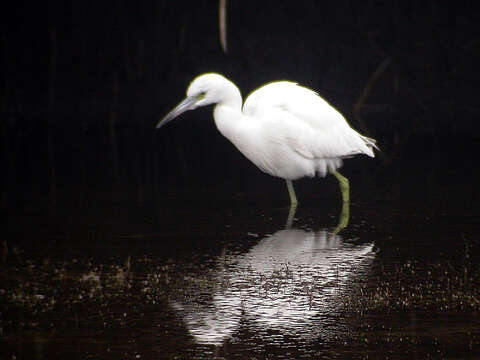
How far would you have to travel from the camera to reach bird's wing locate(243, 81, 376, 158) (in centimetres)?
881

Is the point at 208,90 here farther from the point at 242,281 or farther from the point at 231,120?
the point at 242,281

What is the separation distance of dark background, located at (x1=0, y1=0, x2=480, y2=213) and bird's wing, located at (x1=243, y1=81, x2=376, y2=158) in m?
5.97

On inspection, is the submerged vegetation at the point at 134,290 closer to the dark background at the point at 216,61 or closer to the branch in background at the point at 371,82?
the dark background at the point at 216,61

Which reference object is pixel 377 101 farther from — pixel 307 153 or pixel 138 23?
pixel 307 153

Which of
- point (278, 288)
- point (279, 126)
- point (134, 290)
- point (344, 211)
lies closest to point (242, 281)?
point (278, 288)

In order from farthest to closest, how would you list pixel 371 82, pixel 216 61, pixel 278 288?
pixel 216 61, pixel 371 82, pixel 278 288

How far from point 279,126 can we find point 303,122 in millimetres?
327

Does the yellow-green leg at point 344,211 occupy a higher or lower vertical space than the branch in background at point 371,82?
lower

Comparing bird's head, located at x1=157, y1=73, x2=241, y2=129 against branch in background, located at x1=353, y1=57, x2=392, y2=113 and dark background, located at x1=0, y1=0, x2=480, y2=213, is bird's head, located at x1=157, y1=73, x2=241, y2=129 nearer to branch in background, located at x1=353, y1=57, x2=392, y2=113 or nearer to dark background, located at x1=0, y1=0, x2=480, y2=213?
dark background, located at x1=0, y1=0, x2=480, y2=213

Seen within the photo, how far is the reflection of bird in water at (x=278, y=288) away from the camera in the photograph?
16.6 ft

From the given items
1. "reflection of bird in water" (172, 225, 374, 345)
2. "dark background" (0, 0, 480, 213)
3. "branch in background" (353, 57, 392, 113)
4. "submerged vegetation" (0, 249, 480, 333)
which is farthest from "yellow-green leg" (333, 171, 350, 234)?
"branch in background" (353, 57, 392, 113)

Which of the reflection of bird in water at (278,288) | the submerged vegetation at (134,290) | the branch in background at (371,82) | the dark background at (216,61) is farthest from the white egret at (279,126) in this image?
the branch in background at (371,82)

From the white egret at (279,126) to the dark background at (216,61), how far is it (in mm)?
6041

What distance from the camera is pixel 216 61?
19.6 metres
